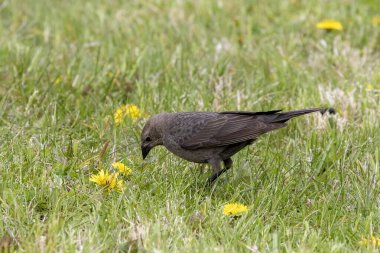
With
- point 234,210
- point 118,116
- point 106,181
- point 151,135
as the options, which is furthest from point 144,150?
point 234,210

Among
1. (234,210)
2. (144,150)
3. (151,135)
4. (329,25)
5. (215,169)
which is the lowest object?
(234,210)

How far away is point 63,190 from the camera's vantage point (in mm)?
4910

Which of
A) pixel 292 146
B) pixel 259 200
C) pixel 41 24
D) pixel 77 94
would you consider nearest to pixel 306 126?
pixel 292 146

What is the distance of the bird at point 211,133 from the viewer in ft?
17.9

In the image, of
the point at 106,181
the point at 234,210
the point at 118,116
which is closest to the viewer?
the point at 234,210

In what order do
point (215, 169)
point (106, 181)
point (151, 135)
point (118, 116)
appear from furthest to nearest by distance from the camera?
A: point (118, 116) → point (151, 135) → point (215, 169) → point (106, 181)

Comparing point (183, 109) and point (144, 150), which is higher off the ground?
point (183, 109)

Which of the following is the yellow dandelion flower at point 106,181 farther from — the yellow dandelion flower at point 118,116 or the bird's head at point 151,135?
the yellow dandelion flower at point 118,116

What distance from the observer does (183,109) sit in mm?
6543

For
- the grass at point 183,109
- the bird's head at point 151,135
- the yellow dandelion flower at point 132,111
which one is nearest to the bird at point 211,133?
the bird's head at point 151,135

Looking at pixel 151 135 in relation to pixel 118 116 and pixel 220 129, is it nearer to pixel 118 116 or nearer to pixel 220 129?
pixel 220 129

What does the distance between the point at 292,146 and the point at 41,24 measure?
3706 mm

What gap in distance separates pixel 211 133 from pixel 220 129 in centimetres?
7

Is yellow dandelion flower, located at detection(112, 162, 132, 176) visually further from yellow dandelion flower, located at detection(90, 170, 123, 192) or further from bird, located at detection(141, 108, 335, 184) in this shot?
bird, located at detection(141, 108, 335, 184)
